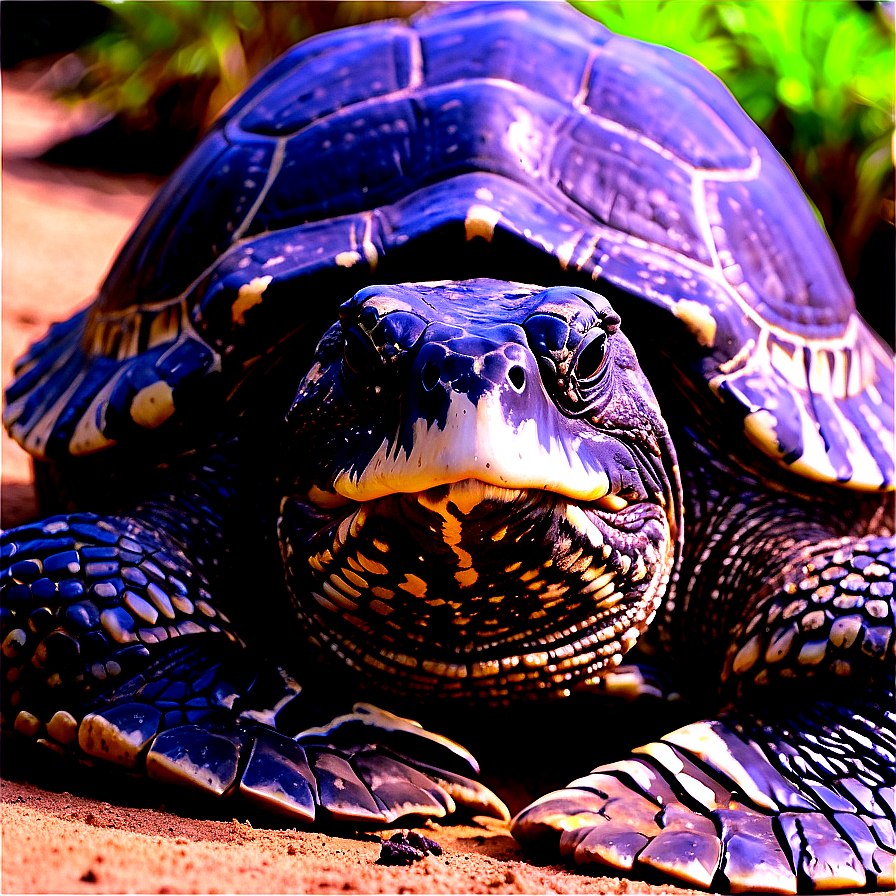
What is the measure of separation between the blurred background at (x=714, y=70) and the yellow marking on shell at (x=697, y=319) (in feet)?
13.4

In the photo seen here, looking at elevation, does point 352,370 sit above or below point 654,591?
above

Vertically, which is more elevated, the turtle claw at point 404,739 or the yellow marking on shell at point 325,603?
the yellow marking on shell at point 325,603

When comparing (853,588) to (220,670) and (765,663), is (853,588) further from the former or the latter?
(220,670)

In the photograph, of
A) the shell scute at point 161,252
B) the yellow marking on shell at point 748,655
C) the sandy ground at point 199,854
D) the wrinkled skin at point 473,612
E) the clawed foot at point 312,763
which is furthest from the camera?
the shell scute at point 161,252

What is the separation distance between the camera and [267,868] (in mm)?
1574

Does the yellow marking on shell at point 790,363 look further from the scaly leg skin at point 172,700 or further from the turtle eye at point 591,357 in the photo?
the scaly leg skin at point 172,700

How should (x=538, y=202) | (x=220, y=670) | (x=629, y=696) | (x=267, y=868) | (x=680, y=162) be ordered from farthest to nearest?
(x=680, y=162), (x=538, y=202), (x=629, y=696), (x=220, y=670), (x=267, y=868)

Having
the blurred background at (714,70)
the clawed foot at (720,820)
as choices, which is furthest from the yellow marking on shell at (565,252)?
the blurred background at (714,70)

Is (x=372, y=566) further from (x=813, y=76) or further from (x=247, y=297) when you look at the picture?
(x=813, y=76)

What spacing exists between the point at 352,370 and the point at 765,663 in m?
1.05

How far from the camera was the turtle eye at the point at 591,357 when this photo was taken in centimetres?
196

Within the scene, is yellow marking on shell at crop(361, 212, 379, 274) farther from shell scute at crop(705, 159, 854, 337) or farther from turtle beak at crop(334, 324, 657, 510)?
shell scute at crop(705, 159, 854, 337)

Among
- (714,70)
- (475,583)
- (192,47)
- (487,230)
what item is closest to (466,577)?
(475,583)

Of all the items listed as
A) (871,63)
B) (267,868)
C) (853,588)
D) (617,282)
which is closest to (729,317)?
(617,282)
